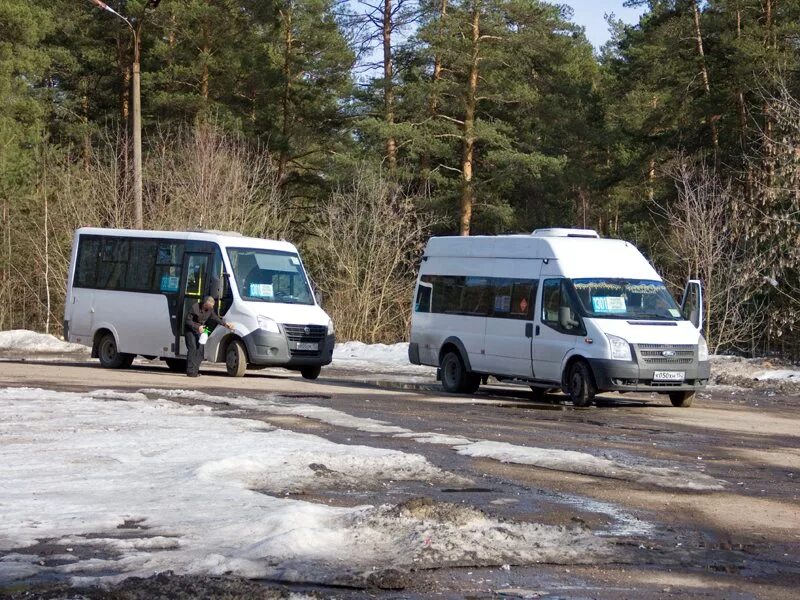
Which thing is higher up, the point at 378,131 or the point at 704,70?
the point at 704,70

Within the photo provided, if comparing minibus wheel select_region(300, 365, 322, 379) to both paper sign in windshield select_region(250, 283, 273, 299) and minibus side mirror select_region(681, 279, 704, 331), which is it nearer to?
paper sign in windshield select_region(250, 283, 273, 299)

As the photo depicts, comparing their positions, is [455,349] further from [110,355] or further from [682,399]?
[110,355]

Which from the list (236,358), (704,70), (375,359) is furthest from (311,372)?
(704,70)

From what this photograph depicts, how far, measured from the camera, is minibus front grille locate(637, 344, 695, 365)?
62.4 ft

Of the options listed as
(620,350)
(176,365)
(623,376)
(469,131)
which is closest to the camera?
(623,376)

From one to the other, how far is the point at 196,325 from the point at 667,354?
880cm

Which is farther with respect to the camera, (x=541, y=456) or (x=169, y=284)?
(x=169, y=284)

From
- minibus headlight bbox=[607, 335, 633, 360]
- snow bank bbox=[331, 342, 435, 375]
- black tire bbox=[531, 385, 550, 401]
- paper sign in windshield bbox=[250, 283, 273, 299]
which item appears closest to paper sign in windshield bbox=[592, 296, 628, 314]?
minibus headlight bbox=[607, 335, 633, 360]

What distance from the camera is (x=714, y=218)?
3728 cm

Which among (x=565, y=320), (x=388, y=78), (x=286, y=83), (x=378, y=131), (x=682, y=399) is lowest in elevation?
(x=682, y=399)

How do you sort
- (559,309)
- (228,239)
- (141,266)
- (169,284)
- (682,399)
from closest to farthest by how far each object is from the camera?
1. (559,309)
2. (682,399)
3. (228,239)
4. (169,284)
5. (141,266)

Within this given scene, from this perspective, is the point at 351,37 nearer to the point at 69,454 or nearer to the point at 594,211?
the point at 594,211

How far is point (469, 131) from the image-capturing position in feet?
157

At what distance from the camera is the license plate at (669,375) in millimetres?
19078
